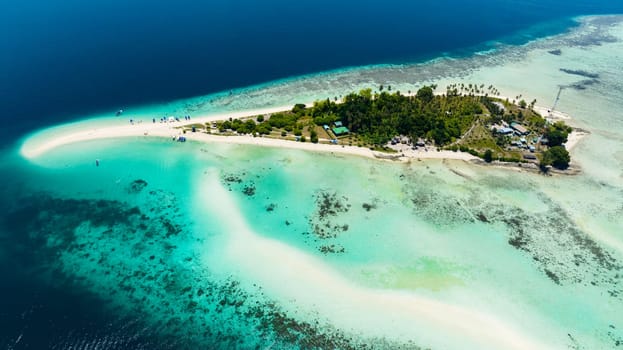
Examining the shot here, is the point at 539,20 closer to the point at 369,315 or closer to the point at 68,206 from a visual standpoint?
the point at 369,315

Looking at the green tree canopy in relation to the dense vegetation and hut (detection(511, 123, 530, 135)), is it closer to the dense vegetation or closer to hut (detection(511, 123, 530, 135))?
hut (detection(511, 123, 530, 135))

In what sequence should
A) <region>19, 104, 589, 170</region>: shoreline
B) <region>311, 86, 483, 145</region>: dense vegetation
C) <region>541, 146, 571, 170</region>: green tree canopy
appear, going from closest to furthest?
<region>541, 146, 571, 170</region>: green tree canopy → <region>19, 104, 589, 170</region>: shoreline → <region>311, 86, 483, 145</region>: dense vegetation

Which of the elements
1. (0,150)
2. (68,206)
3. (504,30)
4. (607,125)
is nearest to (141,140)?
(68,206)

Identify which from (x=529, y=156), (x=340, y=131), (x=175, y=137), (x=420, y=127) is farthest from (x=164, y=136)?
(x=529, y=156)

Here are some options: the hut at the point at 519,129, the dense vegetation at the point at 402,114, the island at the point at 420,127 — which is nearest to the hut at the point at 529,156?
the island at the point at 420,127

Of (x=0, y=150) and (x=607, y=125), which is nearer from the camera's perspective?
(x=0, y=150)

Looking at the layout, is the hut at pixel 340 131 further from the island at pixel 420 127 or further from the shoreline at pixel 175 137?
the shoreline at pixel 175 137

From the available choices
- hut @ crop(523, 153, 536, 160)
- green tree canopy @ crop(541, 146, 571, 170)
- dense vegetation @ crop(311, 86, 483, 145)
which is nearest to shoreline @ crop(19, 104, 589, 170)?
green tree canopy @ crop(541, 146, 571, 170)

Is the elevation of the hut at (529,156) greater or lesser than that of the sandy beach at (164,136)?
lesser
